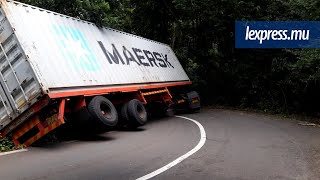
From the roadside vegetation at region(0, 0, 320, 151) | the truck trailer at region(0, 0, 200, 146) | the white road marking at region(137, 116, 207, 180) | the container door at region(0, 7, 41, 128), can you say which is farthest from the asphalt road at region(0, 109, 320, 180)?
the roadside vegetation at region(0, 0, 320, 151)

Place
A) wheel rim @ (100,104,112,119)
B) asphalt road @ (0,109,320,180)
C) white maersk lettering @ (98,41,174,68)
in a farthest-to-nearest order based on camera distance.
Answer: white maersk lettering @ (98,41,174,68), wheel rim @ (100,104,112,119), asphalt road @ (0,109,320,180)

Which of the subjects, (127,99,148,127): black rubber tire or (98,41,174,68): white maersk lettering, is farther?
(98,41,174,68): white maersk lettering

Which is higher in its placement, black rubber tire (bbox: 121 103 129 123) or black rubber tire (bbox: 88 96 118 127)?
black rubber tire (bbox: 88 96 118 127)

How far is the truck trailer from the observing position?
974cm

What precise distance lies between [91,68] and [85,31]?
5.61 ft

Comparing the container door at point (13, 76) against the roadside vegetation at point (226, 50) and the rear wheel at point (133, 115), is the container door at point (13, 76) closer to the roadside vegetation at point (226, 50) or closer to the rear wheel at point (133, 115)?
the rear wheel at point (133, 115)

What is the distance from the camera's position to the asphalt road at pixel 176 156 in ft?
23.4

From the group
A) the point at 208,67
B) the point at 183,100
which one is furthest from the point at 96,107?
the point at 208,67

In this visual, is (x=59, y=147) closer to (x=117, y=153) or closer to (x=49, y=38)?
(x=117, y=153)

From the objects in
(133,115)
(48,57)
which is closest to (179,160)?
(48,57)

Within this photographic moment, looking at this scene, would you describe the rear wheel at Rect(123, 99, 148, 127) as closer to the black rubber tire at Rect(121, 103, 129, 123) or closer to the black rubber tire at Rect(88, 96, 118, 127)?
the black rubber tire at Rect(121, 103, 129, 123)

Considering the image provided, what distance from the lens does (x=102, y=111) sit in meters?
11.4

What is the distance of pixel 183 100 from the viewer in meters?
20.4

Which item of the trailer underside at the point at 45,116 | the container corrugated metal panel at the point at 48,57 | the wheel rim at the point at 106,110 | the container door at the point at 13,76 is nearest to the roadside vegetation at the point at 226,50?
the container corrugated metal panel at the point at 48,57
